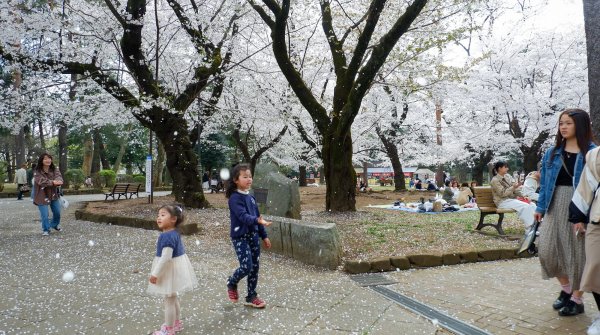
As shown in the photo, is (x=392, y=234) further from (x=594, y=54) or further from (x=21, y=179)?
(x=21, y=179)

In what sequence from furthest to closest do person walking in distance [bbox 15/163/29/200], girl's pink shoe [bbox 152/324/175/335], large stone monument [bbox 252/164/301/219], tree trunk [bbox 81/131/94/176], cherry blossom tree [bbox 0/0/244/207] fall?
Result: tree trunk [bbox 81/131/94/176] < person walking in distance [bbox 15/163/29/200] < cherry blossom tree [bbox 0/0/244/207] < large stone monument [bbox 252/164/301/219] < girl's pink shoe [bbox 152/324/175/335]

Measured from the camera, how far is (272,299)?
4.09m

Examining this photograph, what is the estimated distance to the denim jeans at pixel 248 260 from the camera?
379 cm

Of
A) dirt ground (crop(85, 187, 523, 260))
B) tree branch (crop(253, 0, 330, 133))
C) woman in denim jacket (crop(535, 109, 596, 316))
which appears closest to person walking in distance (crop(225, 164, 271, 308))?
dirt ground (crop(85, 187, 523, 260))

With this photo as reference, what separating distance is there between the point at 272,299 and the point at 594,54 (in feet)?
15.2

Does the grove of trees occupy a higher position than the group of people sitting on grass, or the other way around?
the grove of trees

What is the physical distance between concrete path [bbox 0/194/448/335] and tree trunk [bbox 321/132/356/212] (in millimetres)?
4424

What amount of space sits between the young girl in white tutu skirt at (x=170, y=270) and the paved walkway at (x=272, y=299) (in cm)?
21

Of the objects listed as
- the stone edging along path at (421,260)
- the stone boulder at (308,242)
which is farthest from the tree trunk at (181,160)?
the stone edging along path at (421,260)

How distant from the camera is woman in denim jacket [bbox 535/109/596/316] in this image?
351 centimetres

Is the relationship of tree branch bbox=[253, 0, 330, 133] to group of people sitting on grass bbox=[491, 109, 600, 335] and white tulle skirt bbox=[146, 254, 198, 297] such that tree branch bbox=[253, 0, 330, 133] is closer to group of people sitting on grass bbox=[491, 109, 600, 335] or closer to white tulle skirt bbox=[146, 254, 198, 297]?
group of people sitting on grass bbox=[491, 109, 600, 335]

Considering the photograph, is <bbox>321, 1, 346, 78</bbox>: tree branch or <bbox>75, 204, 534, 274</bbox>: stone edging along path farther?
<bbox>321, 1, 346, 78</bbox>: tree branch

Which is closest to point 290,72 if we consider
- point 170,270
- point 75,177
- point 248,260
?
point 248,260

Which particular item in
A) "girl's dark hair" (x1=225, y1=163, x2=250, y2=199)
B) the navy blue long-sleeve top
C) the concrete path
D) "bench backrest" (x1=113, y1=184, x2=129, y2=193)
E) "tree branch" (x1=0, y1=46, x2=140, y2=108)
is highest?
"tree branch" (x1=0, y1=46, x2=140, y2=108)
